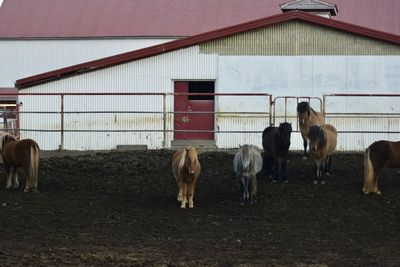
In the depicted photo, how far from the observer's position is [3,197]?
54.1ft

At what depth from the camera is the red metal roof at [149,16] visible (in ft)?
150

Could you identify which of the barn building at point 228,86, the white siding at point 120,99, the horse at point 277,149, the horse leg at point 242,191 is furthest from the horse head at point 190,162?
the white siding at point 120,99

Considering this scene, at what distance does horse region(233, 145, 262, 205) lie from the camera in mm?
15578

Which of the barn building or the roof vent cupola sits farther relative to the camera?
the roof vent cupola

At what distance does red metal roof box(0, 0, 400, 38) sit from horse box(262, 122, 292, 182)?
27.4 m

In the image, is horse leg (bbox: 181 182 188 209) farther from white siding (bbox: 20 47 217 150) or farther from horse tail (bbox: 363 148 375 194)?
white siding (bbox: 20 47 217 150)

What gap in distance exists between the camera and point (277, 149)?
58.0 ft

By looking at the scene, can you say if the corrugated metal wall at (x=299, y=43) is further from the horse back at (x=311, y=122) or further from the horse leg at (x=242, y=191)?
the horse leg at (x=242, y=191)

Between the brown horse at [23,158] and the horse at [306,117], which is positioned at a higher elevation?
the horse at [306,117]

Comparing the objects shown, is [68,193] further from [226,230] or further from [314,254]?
[314,254]

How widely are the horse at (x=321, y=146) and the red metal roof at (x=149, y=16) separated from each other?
1078 inches

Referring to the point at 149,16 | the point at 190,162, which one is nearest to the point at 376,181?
the point at 190,162

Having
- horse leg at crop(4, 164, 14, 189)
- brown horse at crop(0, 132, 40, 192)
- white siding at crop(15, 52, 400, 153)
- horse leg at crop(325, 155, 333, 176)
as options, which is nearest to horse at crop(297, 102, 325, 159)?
horse leg at crop(325, 155, 333, 176)

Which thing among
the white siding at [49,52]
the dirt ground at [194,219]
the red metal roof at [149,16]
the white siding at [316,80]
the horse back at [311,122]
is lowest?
the dirt ground at [194,219]
